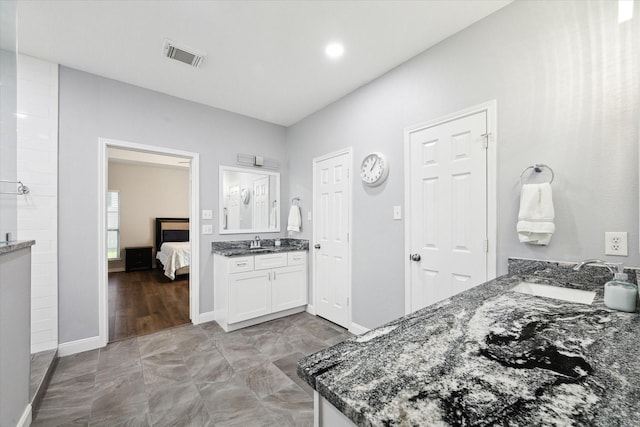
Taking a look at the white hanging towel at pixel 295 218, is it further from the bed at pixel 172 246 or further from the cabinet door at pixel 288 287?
the bed at pixel 172 246

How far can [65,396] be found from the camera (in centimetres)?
190

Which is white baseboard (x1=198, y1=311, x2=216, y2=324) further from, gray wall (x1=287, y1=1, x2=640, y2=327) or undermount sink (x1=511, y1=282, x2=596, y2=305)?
undermount sink (x1=511, y1=282, x2=596, y2=305)

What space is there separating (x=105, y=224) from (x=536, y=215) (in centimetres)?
367

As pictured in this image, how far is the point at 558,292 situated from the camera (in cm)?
146

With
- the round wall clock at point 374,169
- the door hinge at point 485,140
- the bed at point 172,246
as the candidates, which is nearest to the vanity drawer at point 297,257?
the round wall clock at point 374,169

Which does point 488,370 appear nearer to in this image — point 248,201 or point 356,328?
point 356,328

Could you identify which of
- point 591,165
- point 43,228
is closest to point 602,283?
point 591,165

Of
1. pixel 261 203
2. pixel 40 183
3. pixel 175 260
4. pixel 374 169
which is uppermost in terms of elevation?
pixel 374 169

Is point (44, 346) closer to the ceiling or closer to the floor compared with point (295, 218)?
closer to the floor

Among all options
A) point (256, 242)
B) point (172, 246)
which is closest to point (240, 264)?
point (256, 242)

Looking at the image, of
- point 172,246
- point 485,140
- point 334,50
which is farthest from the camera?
point 172,246

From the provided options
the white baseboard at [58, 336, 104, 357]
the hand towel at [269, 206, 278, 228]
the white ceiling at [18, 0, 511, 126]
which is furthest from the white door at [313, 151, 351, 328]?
the white baseboard at [58, 336, 104, 357]

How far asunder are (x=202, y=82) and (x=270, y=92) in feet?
2.36

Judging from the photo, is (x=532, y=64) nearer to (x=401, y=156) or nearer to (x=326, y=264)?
(x=401, y=156)
